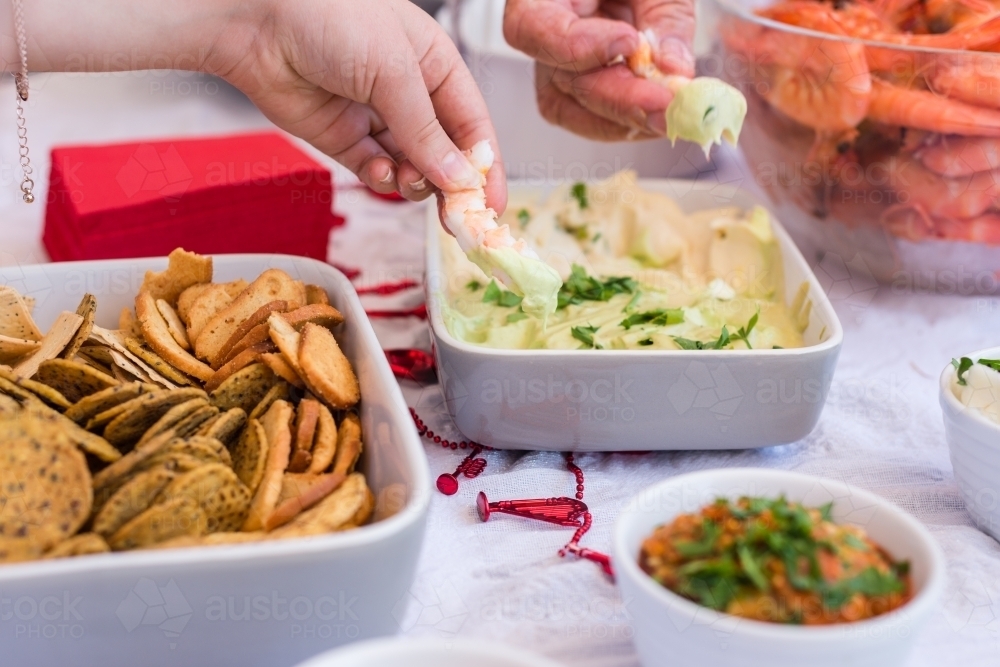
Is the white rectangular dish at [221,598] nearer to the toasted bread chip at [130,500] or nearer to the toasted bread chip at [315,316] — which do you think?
the toasted bread chip at [130,500]

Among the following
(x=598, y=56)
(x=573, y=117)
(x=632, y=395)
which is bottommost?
(x=632, y=395)

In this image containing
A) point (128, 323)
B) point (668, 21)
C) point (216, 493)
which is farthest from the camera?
point (668, 21)

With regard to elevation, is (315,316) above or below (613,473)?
above

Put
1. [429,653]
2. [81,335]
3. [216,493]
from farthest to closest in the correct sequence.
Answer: [81,335], [216,493], [429,653]

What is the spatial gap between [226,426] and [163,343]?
19cm

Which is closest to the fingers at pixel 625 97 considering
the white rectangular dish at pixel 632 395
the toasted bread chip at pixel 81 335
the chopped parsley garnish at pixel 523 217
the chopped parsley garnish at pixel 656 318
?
the chopped parsley garnish at pixel 523 217

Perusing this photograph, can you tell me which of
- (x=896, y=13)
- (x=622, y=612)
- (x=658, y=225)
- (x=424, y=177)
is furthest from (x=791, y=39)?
(x=622, y=612)

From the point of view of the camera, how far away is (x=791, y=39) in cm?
126

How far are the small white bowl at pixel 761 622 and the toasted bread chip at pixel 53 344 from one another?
572mm

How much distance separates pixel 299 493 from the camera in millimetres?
750

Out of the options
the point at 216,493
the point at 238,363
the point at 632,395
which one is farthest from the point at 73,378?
the point at 632,395

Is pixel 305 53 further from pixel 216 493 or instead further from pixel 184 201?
pixel 216 493

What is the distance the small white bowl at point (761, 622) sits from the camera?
59 cm

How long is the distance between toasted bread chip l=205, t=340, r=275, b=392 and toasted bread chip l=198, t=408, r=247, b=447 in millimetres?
75
